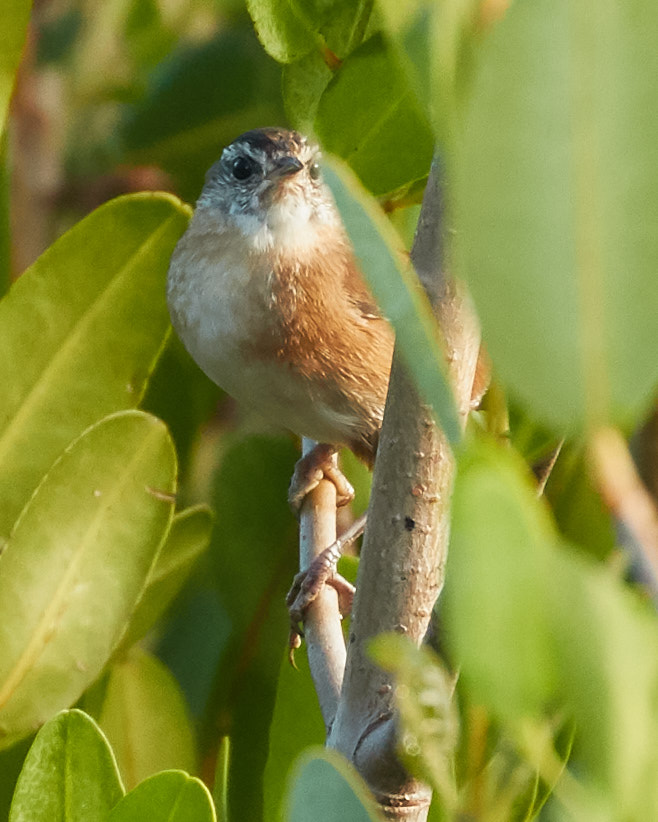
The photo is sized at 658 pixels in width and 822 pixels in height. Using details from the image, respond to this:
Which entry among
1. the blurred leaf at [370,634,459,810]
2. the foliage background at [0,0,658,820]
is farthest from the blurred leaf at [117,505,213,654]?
the blurred leaf at [370,634,459,810]

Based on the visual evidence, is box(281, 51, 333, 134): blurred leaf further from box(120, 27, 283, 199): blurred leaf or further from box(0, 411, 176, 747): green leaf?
box(120, 27, 283, 199): blurred leaf

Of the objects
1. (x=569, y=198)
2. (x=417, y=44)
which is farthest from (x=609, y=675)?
(x=417, y=44)

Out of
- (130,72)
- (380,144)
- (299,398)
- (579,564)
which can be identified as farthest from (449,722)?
(130,72)

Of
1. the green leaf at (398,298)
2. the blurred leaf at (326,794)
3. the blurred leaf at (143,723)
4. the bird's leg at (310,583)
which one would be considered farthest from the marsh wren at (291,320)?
the green leaf at (398,298)

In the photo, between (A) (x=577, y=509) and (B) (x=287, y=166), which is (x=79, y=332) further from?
(B) (x=287, y=166)

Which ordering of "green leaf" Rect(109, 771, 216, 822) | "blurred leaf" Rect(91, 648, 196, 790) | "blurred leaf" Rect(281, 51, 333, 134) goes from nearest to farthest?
"green leaf" Rect(109, 771, 216, 822), "blurred leaf" Rect(281, 51, 333, 134), "blurred leaf" Rect(91, 648, 196, 790)

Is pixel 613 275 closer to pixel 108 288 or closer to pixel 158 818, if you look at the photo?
pixel 158 818
